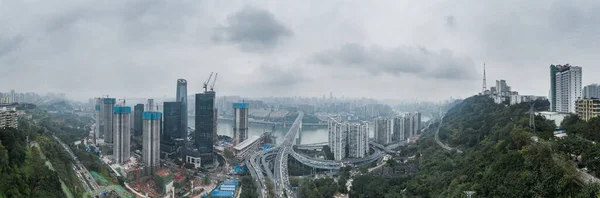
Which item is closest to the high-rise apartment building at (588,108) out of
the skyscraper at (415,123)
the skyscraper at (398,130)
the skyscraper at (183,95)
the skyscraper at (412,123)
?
the skyscraper at (398,130)

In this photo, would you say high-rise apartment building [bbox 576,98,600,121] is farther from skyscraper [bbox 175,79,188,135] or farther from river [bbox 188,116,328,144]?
river [bbox 188,116,328,144]

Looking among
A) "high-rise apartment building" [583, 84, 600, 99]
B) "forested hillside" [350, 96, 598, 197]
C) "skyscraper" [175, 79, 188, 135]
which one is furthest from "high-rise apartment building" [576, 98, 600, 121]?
"skyscraper" [175, 79, 188, 135]

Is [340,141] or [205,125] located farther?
[205,125]

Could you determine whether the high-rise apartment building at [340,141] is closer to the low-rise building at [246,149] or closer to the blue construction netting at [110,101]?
the low-rise building at [246,149]

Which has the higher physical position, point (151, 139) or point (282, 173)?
point (151, 139)

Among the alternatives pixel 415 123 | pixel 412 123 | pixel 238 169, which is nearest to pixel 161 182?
pixel 238 169

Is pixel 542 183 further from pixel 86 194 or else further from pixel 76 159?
pixel 76 159

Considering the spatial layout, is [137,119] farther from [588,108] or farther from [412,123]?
[588,108]
